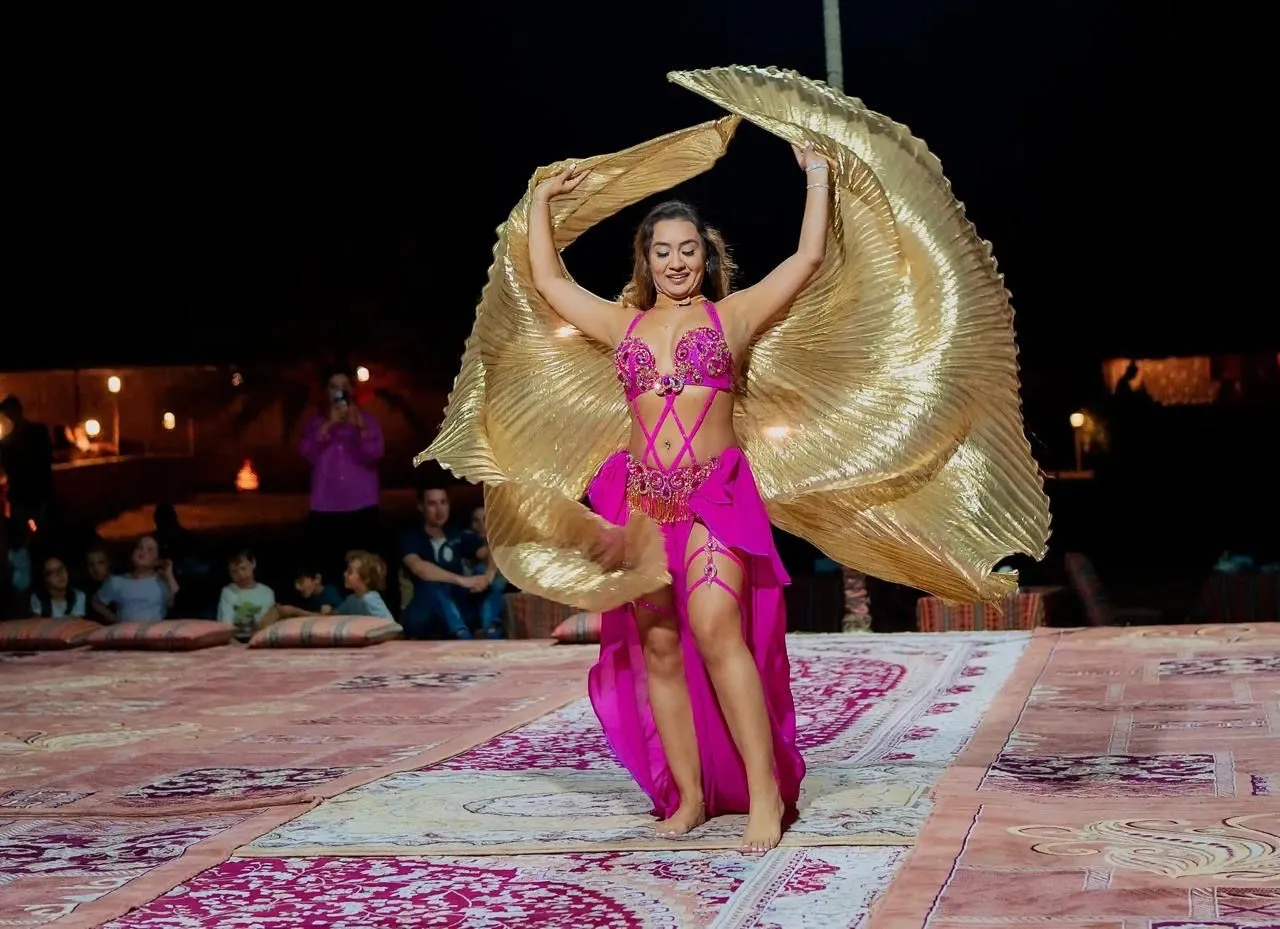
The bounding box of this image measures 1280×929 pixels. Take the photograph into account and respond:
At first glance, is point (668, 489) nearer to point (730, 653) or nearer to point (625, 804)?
point (730, 653)

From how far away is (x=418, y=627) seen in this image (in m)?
8.62

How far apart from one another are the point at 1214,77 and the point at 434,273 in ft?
16.5

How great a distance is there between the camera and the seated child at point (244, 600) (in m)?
8.73

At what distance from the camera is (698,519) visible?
4.03 m

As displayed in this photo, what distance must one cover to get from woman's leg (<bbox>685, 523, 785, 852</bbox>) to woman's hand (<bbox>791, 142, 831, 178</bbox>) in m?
0.80

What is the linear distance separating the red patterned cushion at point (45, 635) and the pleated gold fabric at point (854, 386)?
455cm

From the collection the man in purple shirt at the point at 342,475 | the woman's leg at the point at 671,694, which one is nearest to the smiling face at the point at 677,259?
the woman's leg at the point at 671,694

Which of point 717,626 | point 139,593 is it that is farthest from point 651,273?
point 139,593

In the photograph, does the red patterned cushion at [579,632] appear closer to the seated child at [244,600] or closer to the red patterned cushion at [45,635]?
the seated child at [244,600]

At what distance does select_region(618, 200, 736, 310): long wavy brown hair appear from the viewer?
416cm

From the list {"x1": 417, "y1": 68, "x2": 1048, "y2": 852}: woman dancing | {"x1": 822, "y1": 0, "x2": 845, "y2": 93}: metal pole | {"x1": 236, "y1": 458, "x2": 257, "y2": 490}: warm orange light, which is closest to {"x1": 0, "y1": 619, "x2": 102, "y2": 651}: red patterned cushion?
{"x1": 822, "y1": 0, "x2": 845, "y2": 93}: metal pole

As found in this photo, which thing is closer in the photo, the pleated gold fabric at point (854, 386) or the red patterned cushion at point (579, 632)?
the pleated gold fabric at point (854, 386)

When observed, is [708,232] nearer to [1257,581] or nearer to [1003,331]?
[1003,331]

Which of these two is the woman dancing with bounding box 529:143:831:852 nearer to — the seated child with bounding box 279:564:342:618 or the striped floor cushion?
the striped floor cushion
